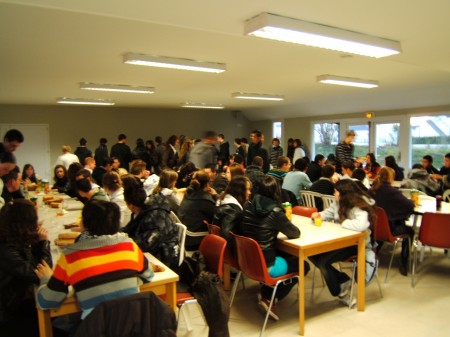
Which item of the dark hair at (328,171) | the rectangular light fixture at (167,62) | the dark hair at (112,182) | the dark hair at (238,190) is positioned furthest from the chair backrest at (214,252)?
the dark hair at (328,171)

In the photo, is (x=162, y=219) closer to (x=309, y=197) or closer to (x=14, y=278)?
(x=14, y=278)

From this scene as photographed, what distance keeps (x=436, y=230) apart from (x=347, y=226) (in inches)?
42.1

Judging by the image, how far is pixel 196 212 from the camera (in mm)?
3705

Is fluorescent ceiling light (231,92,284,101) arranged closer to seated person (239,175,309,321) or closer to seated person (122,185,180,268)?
seated person (239,175,309,321)

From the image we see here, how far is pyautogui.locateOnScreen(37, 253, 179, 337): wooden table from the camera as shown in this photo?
1.93 meters

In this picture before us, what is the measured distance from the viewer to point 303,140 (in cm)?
1127

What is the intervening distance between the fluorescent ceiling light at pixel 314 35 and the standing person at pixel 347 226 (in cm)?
120

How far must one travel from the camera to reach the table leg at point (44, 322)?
1.92 meters

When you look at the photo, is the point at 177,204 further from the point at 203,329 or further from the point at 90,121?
the point at 90,121

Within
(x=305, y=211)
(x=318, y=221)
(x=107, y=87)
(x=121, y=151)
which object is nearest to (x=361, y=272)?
(x=318, y=221)

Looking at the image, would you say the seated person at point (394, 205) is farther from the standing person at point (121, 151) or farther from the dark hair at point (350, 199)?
the standing person at point (121, 151)

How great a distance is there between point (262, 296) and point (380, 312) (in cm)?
102

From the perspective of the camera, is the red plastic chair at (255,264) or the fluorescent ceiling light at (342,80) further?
the fluorescent ceiling light at (342,80)

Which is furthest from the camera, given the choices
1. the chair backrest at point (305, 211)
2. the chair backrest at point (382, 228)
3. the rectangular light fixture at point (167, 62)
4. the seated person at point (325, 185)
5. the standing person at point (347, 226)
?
the seated person at point (325, 185)
